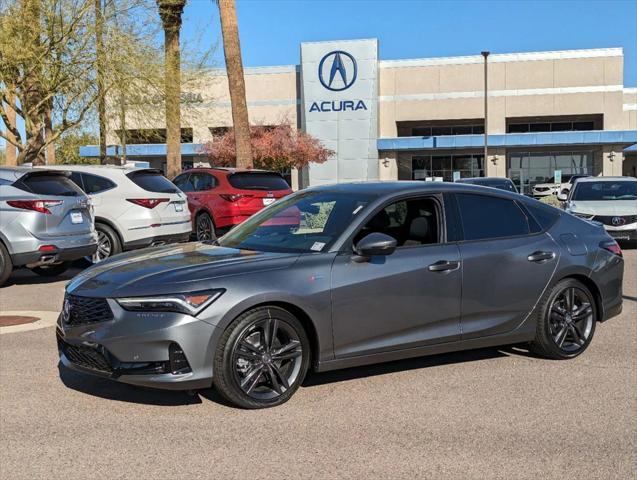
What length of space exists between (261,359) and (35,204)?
20.8 ft

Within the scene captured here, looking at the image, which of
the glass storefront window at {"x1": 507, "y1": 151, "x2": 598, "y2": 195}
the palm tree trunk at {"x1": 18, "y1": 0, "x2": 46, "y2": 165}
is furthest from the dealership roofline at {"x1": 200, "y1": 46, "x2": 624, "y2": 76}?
the palm tree trunk at {"x1": 18, "y1": 0, "x2": 46, "y2": 165}

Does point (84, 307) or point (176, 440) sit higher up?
point (84, 307)

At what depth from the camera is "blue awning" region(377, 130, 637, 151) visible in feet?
152

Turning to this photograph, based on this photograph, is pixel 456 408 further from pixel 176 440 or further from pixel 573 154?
pixel 573 154

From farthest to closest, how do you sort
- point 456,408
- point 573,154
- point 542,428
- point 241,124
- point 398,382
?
1. point 573,154
2. point 241,124
3. point 398,382
4. point 456,408
5. point 542,428

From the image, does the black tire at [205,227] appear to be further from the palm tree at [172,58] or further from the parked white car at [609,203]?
the parked white car at [609,203]

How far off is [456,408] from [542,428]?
607mm

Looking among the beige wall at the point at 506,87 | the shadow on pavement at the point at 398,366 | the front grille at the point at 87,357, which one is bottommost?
the shadow on pavement at the point at 398,366

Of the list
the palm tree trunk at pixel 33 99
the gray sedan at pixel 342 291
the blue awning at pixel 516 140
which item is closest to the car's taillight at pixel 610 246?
the gray sedan at pixel 342 291

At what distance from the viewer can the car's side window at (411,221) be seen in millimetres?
5594

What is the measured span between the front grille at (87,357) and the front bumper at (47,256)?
5288mm

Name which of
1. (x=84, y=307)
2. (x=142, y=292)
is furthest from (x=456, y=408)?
(x=84, y=307)

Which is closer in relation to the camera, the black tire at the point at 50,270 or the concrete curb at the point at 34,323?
the concrete curb at the point at 34,323

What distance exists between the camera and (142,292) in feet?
14.8
